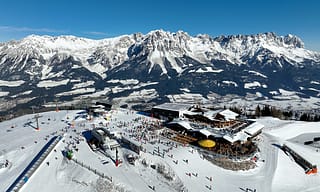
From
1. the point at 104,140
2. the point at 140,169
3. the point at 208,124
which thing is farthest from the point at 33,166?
the point at 208,124

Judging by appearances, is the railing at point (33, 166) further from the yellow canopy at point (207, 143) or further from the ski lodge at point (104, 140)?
the yellow canopy at point (207, 143)

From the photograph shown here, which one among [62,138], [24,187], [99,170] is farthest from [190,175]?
[62,138]

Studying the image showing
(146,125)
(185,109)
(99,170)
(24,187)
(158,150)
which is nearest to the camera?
(24,187)

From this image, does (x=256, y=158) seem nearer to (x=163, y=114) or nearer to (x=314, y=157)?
(x=314, y=157)

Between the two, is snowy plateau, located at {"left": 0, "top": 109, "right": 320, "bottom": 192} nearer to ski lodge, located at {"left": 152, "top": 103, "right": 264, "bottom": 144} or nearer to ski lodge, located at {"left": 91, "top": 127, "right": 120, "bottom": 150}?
ski lodge, located at {"left": 91, "top": 127, "right": 120, "bottom": 150}

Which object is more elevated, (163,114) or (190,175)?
(163,114)

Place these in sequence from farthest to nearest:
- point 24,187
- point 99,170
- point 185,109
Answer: point 185,109
point 99,170
point 24,187

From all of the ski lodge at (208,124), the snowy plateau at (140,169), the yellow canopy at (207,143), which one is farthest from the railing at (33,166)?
the yellow canopy at (207,143)

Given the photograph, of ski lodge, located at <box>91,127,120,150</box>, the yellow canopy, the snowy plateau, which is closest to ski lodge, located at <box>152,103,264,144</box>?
the yellow canopy

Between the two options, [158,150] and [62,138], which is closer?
[158,150]
